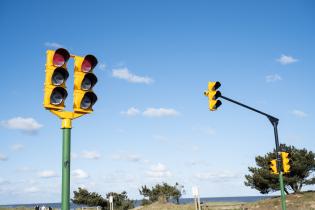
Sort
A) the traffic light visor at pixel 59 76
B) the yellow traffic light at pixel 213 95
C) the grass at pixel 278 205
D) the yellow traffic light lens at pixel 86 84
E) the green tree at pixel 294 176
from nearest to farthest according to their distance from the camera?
the traffic light visor at pixel 59 76, the yellow traffic light lens at pixel 86 84, the yellow traffic light at pixel 213 95, the grass at pixel 278 205, the green tree at pixel 294 176

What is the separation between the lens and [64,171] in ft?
15.3

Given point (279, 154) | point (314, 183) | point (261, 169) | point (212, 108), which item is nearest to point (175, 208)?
point (261, 169)

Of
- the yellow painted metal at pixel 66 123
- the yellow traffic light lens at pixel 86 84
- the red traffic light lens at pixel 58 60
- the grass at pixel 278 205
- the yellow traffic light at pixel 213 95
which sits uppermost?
the yellow traffic light at pixel 213 95

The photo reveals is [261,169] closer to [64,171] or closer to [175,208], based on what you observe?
[175,208]

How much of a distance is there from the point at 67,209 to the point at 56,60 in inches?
70.9

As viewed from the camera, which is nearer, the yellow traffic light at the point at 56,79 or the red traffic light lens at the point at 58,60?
the yellow traffic light at the point at 56,79

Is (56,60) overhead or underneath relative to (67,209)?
overhead

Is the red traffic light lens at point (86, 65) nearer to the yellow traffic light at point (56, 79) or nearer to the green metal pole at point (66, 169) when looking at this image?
the yellow traffic light at point (56, 79)

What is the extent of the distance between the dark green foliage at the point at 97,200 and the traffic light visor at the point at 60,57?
52.1 meters

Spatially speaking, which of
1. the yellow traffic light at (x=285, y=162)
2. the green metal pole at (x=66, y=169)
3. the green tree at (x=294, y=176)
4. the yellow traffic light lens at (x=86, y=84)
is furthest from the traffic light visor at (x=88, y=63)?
the green tree at (x=294, y=176)

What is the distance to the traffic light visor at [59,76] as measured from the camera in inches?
184

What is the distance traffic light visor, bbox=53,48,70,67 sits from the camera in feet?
15.5

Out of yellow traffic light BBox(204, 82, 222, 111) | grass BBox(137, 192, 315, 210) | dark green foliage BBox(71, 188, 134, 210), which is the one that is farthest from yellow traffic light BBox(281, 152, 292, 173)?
dark green foliage BBox(71, 188, 134, 210)

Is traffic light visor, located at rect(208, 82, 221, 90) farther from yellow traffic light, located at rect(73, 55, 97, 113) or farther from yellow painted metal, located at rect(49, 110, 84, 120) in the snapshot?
yellow painted metal, located at rect(49, 110, 84, 120)
